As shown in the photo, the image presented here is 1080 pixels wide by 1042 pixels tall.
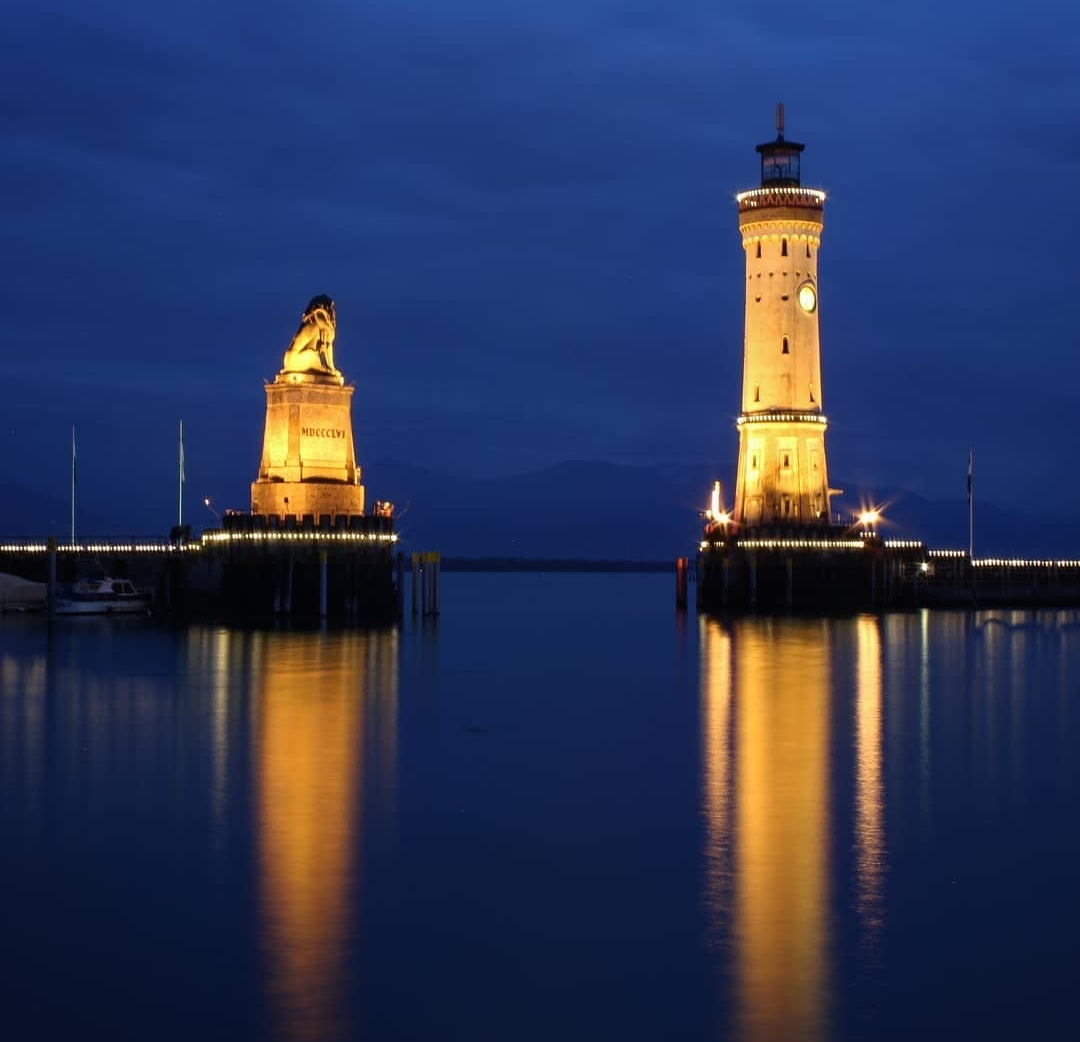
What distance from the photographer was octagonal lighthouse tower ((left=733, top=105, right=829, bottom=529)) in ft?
269

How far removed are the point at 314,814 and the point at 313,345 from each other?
166ft

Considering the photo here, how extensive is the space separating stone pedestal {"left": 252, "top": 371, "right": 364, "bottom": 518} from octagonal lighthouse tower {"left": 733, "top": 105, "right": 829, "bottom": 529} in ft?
65.7

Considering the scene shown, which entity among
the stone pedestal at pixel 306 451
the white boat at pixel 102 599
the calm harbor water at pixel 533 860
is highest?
the stone pedestal at pixel 306 451

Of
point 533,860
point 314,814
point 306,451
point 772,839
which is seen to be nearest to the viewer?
point 533,860

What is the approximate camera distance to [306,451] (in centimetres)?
7344

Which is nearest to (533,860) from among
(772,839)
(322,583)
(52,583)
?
(772,839)

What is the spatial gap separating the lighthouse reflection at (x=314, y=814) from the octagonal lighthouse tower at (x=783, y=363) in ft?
115

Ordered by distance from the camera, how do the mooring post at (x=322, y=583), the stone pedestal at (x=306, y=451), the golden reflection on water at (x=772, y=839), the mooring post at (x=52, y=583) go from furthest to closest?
the mooring post at (x=52, y=583), the stone pedestal at (x=306, y=451), the mooring post at (x=322, y=583), the golden reflection on water at (x=772, y=839)

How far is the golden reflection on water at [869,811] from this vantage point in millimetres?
20000

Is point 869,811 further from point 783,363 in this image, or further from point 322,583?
point 783,363

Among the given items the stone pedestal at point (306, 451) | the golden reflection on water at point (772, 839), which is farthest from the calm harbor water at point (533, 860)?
the stone pedestal at point (306, 451)

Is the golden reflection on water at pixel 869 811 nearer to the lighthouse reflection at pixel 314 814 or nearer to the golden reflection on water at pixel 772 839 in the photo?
the golden reflection on water at pixel 772 839

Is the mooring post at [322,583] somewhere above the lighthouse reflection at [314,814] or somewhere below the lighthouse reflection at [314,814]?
above

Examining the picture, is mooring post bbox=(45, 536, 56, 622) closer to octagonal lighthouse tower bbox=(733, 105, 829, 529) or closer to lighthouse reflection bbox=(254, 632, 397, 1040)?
lighthouse reflection bbox=(254, 632, 397, 1040)
